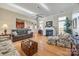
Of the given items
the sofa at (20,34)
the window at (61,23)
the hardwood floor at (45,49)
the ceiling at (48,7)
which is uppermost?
the ceiling at (48,7)

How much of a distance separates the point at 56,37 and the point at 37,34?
0.41m

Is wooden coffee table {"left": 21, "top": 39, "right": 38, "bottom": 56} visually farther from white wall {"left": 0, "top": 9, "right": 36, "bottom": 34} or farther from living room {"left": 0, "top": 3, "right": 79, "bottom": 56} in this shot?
white wall {"left": 0, "top": 9, "right": 36, "bottom": 34}

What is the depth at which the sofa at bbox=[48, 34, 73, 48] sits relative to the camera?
260 cm

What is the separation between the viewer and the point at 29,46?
2646 mm

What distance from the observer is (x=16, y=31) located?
2.63 m

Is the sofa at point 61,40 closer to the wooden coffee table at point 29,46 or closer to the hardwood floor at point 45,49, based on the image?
the hardwood floor at point 45,49

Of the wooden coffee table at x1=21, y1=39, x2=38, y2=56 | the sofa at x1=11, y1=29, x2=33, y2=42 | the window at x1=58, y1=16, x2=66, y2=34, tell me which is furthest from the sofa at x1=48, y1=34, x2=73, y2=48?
the sofa at x1=11, y1=29, x2=33, y2=42

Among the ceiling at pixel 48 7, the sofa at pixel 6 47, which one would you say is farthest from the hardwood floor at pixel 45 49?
the ceiling at pixel 48 7

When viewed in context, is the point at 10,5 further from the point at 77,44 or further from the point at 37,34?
the point at 77,44

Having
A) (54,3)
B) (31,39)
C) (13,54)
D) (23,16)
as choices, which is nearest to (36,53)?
(31,39)

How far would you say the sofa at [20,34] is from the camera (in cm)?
261

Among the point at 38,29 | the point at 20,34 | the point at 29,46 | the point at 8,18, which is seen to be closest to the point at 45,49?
the point at 29,46

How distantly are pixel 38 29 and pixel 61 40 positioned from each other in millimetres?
536

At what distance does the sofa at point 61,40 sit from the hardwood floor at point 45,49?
0.08m
